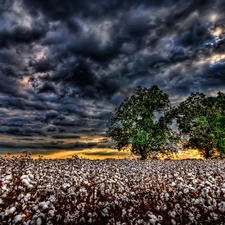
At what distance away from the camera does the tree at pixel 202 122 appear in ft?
129

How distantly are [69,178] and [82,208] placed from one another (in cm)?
460

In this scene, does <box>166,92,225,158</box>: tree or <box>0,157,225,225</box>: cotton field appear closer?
<box>0,157,225,225</box>: cotton field

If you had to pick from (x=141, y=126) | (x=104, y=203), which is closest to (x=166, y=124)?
(x=141, y=126)

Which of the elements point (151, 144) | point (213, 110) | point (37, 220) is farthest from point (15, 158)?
point (213, 110)

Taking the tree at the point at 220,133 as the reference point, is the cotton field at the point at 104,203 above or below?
below

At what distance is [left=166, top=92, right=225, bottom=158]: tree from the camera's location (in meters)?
39.3

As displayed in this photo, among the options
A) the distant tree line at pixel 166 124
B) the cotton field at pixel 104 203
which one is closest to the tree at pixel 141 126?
the distant tree line at pixel 166 124

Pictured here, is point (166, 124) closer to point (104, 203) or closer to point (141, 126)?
point (141, 126)

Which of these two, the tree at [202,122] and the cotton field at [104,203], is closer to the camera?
the cotton field at [104,203]

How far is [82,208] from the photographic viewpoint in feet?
28.3

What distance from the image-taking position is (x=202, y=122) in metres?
39.2

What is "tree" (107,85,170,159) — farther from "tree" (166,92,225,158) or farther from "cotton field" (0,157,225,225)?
"cotton field" (0,157,225,225)

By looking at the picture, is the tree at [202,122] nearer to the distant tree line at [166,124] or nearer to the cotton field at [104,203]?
the distant tree line at [166,124]

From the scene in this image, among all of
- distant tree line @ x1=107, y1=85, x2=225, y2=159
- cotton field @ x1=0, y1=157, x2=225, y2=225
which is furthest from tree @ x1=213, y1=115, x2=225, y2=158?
cotton field @ x1=0, y1=157, x2=225, y2=225
